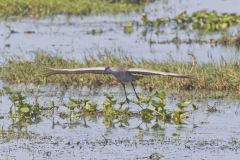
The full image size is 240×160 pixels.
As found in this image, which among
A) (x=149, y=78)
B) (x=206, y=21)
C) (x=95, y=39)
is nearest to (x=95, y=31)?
(x=95, y=39)

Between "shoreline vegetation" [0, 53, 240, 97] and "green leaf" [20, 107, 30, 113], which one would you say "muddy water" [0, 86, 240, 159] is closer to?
"green leaf" [20, 107, 30, 113]

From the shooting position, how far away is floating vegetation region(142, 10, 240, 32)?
25.0 meters

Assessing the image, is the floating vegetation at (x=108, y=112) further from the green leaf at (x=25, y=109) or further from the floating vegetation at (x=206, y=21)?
the floating vegetation at (x=206, y=21)

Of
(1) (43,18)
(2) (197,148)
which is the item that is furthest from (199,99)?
(1) (43,18)

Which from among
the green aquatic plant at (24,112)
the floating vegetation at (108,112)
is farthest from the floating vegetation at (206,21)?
the green aquatic plant at (24,112)

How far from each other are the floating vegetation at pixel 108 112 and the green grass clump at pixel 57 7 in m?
15.0

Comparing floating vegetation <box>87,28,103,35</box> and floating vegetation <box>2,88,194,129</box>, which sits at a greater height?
floating vegetation <box>87,28,103,35</box>

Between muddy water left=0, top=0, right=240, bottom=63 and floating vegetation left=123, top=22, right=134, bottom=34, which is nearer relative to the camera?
muddy water left=0, top=0, right=240, bottom=63

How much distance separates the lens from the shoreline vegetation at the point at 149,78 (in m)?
15.0

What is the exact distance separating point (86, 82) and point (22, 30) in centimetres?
1020

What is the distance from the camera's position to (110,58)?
1662cm

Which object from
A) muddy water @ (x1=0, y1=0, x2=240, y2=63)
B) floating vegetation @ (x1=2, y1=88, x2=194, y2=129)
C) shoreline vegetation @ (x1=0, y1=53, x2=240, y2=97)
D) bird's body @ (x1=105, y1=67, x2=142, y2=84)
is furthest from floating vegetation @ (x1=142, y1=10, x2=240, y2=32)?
bird's body @ (x1=105, y1=67, x2=142, y2=84)

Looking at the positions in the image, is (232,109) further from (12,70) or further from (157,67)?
(12,70)

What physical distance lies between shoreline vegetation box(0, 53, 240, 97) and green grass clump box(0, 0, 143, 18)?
1111 centimetres
